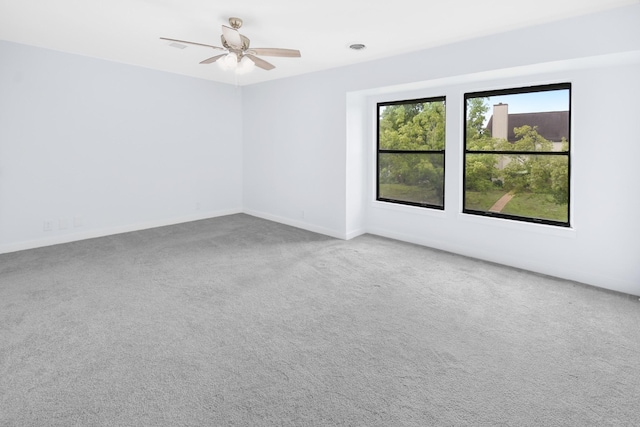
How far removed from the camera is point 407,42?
156 inches

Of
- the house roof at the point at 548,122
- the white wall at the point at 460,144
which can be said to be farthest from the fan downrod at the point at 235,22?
the house roof at the point at 548,122

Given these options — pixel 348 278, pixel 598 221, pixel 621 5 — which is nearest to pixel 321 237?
pixel 348 278

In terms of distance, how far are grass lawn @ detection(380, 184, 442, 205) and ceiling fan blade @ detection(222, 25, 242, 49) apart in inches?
114

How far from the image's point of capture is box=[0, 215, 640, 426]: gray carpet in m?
1.85

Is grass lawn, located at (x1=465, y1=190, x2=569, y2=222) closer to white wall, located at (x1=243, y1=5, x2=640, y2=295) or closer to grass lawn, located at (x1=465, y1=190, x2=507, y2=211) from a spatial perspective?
grass lawn, located at (x1=465, y1=190, x2=507, y2=211)

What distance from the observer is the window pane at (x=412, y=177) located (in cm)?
488

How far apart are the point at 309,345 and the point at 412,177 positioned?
3.29 meters

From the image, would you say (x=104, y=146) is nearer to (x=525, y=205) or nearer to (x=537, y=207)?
(x=525, y=205)

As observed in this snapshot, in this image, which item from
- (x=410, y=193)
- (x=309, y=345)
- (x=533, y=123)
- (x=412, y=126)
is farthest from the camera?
(x=410, y=193)

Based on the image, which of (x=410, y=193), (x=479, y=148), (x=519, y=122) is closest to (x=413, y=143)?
(x=410, y=193)

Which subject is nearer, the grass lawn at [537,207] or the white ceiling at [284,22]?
the white ceiling at [284,22]

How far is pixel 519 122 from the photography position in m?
4.14

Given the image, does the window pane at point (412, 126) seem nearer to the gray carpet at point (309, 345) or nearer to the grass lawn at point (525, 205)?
the grass lawn at point (525, 205)

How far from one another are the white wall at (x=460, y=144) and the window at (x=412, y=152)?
0.54 ft
